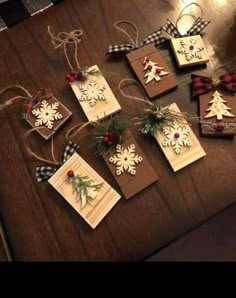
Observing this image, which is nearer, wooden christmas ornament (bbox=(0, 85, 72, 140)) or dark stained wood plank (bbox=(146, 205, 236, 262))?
wooden christmas ornament (bbox=(0, 85, 72, 140))

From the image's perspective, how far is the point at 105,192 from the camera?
2.25ft

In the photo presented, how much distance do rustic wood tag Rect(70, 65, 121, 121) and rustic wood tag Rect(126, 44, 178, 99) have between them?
7cm

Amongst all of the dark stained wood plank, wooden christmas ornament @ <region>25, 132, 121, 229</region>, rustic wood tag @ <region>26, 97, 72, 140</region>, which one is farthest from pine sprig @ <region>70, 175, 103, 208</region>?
the dark stained wood plank

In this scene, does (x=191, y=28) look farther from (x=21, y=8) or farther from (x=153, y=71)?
(x=21, y=8)

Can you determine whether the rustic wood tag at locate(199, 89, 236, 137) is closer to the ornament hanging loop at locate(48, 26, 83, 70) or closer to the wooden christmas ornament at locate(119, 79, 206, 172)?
the wooden christmas ornament at locate(119, 79, 206, 172)

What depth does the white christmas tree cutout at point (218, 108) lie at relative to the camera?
0.72m

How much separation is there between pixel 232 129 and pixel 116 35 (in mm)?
333

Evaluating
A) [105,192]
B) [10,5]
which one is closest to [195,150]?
[105,192]

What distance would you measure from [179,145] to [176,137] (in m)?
0.02

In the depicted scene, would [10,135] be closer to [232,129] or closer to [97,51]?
[97,51]

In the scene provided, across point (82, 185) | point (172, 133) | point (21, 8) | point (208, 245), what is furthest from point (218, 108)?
point (208, 245)

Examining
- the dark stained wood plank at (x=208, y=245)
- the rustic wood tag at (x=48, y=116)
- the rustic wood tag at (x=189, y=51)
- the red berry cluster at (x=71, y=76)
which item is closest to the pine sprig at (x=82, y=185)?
the rustic wood tag at (x=48, y=116)

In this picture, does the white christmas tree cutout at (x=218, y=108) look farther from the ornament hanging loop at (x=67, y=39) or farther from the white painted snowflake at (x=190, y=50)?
the ornament hanging loop at (x=67, y=39)

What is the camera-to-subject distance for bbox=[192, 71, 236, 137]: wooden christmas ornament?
0.71 metres
